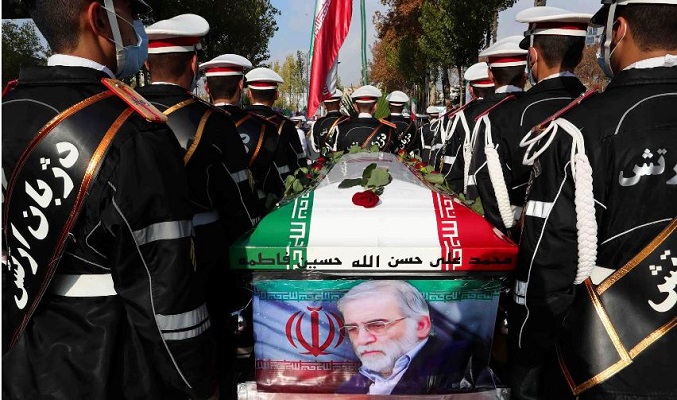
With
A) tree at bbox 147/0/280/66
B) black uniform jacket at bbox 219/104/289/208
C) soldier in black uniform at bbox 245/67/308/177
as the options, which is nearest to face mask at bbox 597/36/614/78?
black uniform jacket at bbox 219/104/289/208

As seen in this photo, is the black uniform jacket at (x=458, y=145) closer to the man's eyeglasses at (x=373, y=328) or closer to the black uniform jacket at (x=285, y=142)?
the black uniform jacket at (x=285, y=142)

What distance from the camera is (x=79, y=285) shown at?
5.39 ft

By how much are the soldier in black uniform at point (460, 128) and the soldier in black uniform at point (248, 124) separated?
144cm

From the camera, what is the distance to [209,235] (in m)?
2.75

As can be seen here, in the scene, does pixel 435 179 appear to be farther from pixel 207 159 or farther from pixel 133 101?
pixel 133 101

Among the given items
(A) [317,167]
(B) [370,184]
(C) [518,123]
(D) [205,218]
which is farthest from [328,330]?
(A) [317,167]

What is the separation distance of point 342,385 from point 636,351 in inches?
41.7

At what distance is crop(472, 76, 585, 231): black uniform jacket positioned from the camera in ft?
9.54

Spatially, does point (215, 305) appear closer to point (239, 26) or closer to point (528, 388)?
point (528, 388)

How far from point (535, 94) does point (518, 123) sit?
0.18 m

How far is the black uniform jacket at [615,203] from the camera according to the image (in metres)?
1.62

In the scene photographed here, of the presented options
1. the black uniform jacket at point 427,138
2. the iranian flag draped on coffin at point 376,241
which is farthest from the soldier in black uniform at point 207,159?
the black uniform jacket at point 427,138

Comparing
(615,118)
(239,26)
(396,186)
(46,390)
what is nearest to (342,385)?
(396,186)

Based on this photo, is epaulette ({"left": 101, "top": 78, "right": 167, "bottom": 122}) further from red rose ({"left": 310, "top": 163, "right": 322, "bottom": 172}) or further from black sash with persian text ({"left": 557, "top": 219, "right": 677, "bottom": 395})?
red rose ({"left": 310, "top": 163, "right": 322, "bottom": 172})
